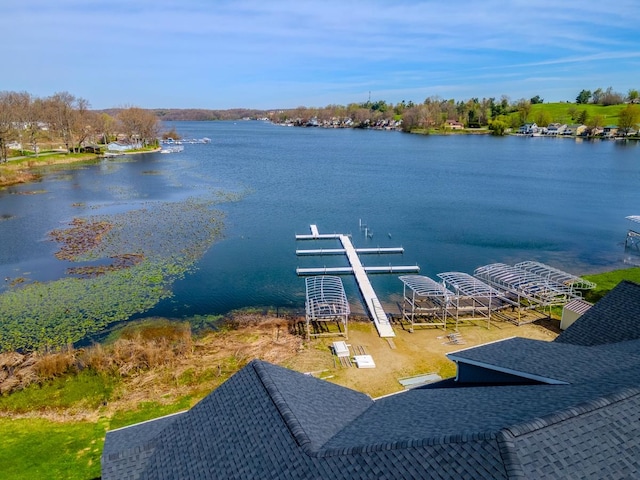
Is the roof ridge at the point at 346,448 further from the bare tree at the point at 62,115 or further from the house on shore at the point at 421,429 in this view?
the bare tree at the point at 62,115

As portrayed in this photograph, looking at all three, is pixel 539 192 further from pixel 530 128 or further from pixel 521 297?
pixel 530 128

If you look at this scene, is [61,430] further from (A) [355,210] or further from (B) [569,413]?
(A) [355,210]

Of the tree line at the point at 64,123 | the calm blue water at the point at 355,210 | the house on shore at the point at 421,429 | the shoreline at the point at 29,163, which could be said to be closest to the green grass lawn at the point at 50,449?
the house on shore at the point at 421,429

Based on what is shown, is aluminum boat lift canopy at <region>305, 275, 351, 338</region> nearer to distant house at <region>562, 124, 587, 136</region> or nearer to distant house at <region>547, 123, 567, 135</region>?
distant house at <region>547, 123, 567, 135</region>

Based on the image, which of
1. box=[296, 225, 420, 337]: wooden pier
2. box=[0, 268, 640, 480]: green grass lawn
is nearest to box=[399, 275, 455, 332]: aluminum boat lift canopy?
box=[296, 225, 420, 337]: wooden pier

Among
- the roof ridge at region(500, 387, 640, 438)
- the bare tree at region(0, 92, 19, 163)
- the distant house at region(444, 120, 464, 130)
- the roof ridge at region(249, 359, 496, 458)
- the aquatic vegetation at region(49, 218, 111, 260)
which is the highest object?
the distant house at region(444, 120, 464, 130)

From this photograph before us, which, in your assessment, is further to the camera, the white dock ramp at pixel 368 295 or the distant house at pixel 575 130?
the distant house at pixel 575 130

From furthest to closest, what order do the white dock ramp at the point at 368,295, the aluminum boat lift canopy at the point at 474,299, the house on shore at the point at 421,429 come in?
the aluminum boat lift canopy at the point at 474,299, the white dock ramp at the point at 368,295, the house on shore at the point at 421,429
